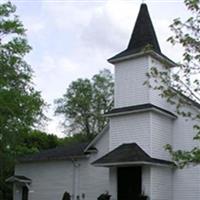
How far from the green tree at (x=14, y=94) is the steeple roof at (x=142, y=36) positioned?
533 centimetres

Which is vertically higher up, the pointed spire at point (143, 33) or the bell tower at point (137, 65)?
the pointed spire at point (143, 33)

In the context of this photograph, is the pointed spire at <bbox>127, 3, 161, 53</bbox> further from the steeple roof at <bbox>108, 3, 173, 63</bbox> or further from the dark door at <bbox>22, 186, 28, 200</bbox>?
the dark door at <bbox>22, 186, 28, 200</bbox>

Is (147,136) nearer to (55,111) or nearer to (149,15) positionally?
(149,15)

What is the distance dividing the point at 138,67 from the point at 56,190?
11404 mm

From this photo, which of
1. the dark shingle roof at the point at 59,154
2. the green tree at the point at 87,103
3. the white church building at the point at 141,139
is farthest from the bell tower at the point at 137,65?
the green tree at the point at 87,103

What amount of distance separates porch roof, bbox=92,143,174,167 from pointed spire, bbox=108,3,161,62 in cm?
574

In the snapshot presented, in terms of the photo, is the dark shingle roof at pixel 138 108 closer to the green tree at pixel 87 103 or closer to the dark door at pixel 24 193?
the dark door at pixel 24 193

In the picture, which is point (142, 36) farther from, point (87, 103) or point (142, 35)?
point (87, 103)

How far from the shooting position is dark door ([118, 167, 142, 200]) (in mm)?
26266

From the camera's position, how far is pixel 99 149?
3155cm

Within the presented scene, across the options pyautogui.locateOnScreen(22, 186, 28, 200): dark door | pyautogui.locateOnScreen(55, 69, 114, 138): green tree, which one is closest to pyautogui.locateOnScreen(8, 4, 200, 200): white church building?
pyautogui.locateOnScreen(22, 186, 28, 200): dark door

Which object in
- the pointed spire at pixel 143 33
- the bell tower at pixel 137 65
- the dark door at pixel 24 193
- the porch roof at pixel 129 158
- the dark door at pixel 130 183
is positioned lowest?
the dark door at pixel 24 193

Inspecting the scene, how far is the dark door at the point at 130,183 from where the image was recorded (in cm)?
2627

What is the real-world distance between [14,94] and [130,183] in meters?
8.38
